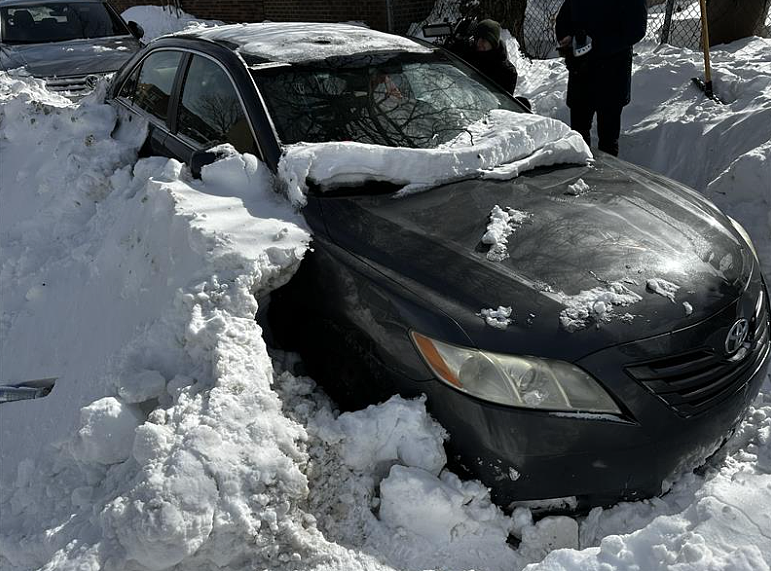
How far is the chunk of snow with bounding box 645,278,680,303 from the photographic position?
2.39 metres

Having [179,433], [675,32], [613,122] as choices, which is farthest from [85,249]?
A: [675,32]

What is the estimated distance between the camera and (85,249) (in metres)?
3.75

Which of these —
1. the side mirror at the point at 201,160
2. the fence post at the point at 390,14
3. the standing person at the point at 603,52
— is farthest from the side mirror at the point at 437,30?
the fence post at the point at 390,14

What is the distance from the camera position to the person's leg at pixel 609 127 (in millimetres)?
5414

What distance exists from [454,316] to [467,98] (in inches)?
76.0

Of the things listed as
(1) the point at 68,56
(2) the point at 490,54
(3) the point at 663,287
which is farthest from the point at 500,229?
(1) the point at 68,56

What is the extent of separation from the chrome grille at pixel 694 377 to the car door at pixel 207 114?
208 centimetres

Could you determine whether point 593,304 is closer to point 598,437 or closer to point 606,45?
point 598,437

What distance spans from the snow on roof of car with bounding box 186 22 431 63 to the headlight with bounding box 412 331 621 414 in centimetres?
220

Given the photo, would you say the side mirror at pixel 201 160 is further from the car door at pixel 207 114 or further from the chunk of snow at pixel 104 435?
the chunk of snow at pixel 104 435

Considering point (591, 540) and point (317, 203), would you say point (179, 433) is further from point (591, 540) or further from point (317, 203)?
point (591, 540)

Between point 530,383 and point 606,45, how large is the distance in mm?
4013

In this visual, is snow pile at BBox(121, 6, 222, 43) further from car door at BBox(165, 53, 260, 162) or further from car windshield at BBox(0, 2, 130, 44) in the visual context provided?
car door at BBox(165, 53, 260, 162)

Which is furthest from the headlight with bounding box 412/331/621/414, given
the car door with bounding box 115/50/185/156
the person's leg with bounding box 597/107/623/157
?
the person's leg with bounding box 597/107/623/157
